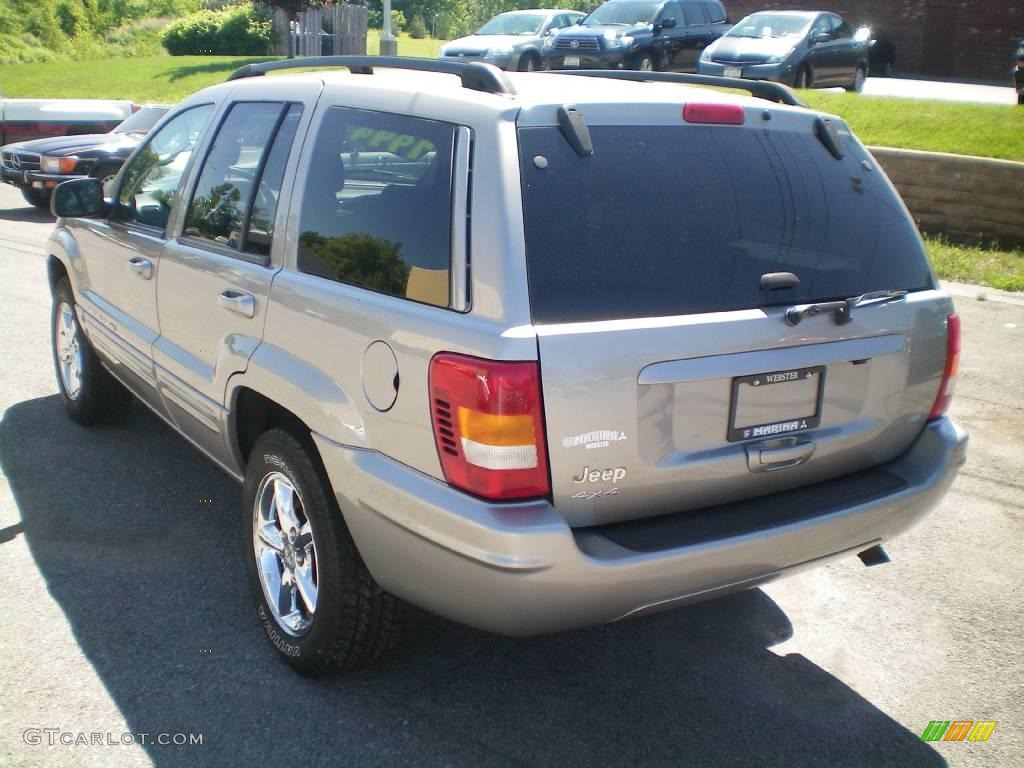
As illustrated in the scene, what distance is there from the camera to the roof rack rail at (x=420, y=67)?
3.06 metres

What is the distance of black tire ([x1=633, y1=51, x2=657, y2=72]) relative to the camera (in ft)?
67.6

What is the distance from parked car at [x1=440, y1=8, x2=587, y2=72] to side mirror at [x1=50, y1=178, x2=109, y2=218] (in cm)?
1645

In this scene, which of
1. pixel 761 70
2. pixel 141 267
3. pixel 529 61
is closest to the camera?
pixel 141 267

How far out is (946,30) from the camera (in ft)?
102

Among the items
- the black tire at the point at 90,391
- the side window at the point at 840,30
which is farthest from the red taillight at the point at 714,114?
the side window at the point at 840,30

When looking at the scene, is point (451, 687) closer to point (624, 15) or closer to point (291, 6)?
point (624, 15)

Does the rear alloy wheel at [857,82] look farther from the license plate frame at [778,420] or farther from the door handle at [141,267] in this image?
the license plate frame at [778,420]

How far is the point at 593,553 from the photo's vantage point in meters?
2.79

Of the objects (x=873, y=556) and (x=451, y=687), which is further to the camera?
(x=873, y=556)

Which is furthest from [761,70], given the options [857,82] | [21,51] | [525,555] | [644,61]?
[21,51]

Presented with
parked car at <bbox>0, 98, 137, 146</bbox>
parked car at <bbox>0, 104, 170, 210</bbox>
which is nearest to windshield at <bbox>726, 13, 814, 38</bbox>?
parked car at <bbox>0, 104, 170, 210</bbox>

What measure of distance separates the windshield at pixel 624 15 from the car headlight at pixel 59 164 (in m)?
11.9

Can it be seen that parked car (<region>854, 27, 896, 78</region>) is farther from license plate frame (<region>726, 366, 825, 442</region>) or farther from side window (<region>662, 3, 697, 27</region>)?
license plate frame (<region>726, 366, 825, 442</region>)

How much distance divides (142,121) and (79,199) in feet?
30.6
